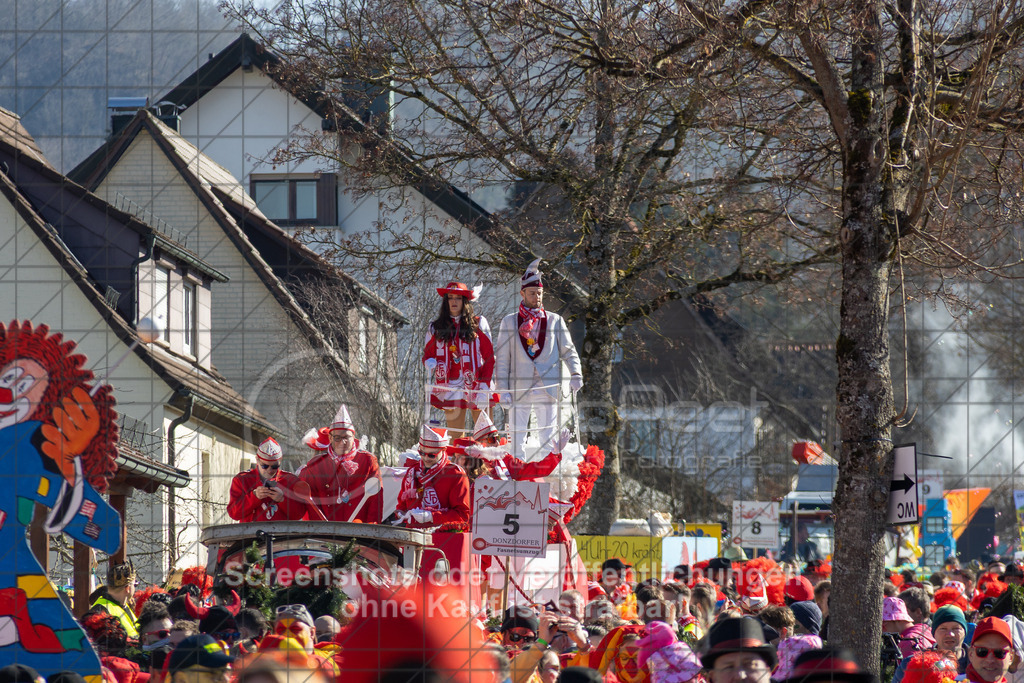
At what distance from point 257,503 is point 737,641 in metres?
4.12

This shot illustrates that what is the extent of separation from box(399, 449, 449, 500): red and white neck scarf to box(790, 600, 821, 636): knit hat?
251 cm

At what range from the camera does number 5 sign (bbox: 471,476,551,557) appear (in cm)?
676

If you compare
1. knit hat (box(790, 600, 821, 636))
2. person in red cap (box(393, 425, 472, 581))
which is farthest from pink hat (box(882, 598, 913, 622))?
person in red cap (box(393, 425, 472, 581))

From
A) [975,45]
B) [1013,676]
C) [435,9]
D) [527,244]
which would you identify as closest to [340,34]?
[435,9]

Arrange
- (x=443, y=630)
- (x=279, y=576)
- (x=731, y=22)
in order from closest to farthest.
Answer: (x=443, y=630)
(x=279, y=576)
(x=731, y=22)

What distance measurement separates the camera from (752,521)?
512 inches

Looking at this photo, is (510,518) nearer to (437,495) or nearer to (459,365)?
(437,495)

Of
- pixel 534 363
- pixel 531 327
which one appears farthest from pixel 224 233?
pixel 534 363

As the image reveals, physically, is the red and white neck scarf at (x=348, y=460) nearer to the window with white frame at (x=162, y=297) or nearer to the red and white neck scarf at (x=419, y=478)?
the red and white neck scarf at (x=419, y=478)

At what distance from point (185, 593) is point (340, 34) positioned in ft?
19.3

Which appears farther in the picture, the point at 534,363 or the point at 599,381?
the point at 599,381

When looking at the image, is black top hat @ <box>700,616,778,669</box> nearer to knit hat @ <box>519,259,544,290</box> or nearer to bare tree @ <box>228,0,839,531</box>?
bare tree @ <box>228,0,839,531</box>

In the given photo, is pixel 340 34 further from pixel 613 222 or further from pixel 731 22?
pixel 731 22

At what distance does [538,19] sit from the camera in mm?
7180
